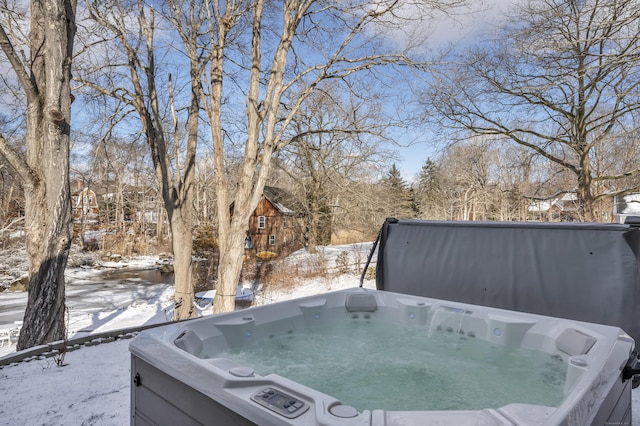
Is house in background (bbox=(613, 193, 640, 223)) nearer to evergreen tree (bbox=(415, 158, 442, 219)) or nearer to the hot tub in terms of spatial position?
the hot tub

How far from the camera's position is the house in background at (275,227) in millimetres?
17375

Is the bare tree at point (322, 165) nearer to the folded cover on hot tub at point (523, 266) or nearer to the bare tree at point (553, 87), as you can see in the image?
the bare tree at point (553, 87)

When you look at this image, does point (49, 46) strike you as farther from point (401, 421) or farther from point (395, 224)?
point (401, 421)

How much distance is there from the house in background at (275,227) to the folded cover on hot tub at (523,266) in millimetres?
13392

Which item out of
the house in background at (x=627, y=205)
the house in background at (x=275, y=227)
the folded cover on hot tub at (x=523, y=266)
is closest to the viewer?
the folded cover on hot tub at (x=523, y=266)

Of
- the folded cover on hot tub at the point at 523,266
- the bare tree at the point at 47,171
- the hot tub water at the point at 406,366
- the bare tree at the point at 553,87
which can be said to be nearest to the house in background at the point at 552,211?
the bare tree at the point at 553,87

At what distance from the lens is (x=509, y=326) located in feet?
8.21

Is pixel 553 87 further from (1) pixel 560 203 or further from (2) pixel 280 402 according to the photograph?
(1) pixel 560 203

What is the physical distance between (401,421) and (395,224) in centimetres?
275

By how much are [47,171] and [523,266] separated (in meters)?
4.15

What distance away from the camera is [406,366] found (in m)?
2.34

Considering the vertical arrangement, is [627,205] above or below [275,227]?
above

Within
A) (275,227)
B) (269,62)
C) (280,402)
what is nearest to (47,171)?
(280,402)

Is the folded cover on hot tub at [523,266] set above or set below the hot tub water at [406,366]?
above
